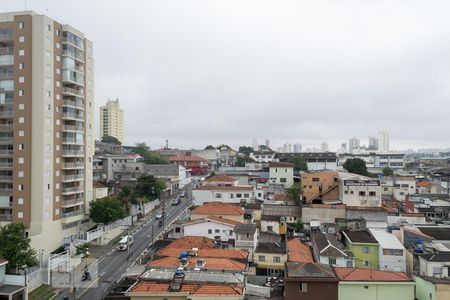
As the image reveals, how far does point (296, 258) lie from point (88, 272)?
1591 cm

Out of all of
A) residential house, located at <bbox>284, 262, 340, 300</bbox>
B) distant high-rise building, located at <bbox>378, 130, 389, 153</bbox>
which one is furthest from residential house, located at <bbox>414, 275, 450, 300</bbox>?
distant high-rise building, located at <bbox>378, 130, 389, 153</bbox>

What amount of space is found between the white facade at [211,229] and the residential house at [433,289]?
1601 cm

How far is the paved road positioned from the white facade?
16.4 feet

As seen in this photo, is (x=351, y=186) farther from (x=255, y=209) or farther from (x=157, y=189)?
(x=157, y=189)

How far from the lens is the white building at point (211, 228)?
34719 millimetres

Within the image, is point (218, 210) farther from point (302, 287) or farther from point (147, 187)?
point (302, 287)

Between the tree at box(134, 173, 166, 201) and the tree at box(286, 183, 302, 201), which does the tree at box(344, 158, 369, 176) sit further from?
the tree at box(134, 173, 166, 201)

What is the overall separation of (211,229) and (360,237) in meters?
12.8

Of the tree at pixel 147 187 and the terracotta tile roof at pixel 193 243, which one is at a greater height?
the tree at pixel 147 187

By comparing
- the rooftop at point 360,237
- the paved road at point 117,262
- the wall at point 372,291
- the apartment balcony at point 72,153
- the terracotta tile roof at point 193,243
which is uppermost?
the apartment balcony at point 72,153

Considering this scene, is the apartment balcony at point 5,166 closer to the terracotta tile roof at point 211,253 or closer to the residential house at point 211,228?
the residential house at point 211,228

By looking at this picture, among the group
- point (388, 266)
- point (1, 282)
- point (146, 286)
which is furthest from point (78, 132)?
point (388, 266)

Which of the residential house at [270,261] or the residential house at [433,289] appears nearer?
the residential house at [433,289]

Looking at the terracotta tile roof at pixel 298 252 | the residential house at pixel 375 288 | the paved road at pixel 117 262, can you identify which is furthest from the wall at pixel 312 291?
the paved road at pixel 117 262
